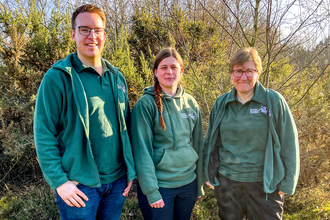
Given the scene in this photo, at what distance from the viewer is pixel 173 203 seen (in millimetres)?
2088

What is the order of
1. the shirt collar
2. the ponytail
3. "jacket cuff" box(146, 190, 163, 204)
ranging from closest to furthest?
the shirt collar
"jacket cuff" box(146, 190, 163, 204)
the ponytail

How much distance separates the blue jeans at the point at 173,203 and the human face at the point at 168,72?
1004mm

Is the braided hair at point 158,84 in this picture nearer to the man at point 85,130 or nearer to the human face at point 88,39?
the man at point 85,130

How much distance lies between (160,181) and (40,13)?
4.58 metres

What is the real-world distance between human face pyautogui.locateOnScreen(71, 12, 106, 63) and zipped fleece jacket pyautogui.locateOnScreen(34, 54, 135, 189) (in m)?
0.14

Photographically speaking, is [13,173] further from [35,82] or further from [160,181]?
[160,181]

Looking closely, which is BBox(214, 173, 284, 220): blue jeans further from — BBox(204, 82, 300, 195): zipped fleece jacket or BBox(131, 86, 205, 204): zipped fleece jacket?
BBox(131, 86, 205, 204): zipped fleece jacket

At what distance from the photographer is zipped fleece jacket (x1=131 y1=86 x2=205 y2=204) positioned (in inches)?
76.6

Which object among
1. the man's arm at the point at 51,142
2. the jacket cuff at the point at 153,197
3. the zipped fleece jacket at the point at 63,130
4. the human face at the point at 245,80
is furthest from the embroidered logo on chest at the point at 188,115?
the man's arm at the point at 51,142

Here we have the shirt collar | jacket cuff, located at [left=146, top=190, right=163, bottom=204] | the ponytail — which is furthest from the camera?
the ponytail

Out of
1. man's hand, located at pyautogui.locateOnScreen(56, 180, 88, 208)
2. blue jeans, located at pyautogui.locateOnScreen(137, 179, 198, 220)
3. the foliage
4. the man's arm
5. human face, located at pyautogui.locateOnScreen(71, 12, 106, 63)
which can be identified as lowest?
the foliage

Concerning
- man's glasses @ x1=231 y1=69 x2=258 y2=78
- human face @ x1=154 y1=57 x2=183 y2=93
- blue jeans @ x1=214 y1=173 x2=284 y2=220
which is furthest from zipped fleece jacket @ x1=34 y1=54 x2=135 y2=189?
man's glasses @ x1=231 y1=69 x2=258 y2=78

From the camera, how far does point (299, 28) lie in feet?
10.4

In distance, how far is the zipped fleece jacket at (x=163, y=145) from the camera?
1.95 m
